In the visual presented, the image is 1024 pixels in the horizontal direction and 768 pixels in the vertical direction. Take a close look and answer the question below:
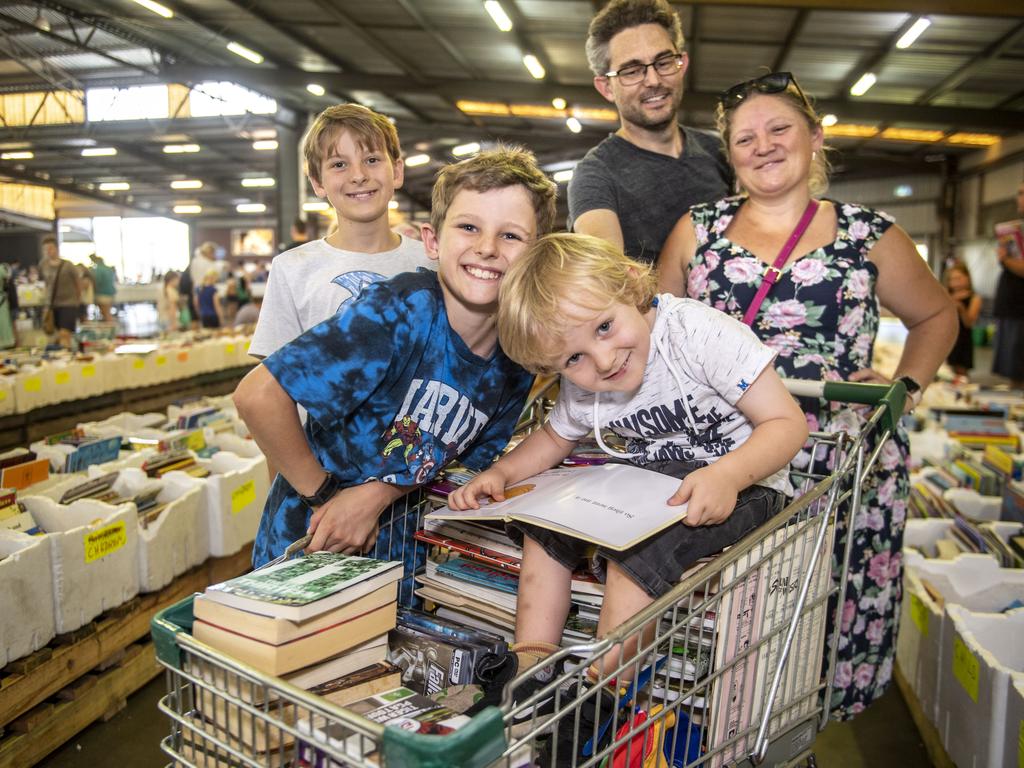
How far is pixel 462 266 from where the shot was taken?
1.67 meters

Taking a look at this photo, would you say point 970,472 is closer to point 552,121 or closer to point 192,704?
point 192,704

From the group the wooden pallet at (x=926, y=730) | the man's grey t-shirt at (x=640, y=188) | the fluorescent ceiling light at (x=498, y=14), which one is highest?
the fluorescent ceiling light at (x=498, y=14)

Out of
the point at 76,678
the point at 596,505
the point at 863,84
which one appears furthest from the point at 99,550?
the point at 863,84

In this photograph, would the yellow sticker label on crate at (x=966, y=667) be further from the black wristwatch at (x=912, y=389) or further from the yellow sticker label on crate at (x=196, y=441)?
the yellow sticker label on crate at (x=196, y=441)

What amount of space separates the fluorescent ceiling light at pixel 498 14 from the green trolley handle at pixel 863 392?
8895mm

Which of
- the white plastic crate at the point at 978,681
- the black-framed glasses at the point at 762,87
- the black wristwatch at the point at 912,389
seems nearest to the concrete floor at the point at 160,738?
the white plastic crate at the point at 978,681

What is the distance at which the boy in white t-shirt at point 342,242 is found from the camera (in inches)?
89.5

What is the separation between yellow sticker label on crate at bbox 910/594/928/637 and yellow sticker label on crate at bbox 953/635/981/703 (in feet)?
1.10

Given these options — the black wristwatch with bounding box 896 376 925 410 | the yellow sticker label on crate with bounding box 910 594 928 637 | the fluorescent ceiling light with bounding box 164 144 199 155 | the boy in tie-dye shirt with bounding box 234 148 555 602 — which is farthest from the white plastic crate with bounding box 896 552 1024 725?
the fluorescent ceiling light with bounding box 164 144 199 155

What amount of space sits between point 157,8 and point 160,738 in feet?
35.5

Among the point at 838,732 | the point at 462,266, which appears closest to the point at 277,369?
the point at 462,266

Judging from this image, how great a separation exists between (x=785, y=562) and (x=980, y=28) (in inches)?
431

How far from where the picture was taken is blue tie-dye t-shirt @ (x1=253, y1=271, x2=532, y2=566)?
1.58 metres

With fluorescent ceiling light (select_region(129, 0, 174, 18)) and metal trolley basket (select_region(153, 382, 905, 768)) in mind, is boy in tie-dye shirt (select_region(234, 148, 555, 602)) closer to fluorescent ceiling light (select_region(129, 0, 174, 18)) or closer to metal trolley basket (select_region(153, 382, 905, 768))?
metal trolley basket (select_region(153, 382, 905, 768))
